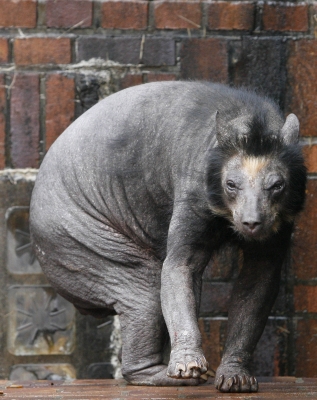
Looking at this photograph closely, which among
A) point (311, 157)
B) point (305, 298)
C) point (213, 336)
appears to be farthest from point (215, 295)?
point (311, 157)

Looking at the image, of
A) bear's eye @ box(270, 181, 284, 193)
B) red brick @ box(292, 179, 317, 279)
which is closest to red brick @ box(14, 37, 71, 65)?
red brick @ box(292, 179, 317, 279)

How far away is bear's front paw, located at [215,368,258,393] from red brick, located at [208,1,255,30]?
2.01 meters

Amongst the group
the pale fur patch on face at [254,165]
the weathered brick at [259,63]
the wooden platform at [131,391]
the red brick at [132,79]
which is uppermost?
the weathered brick at [259,63]

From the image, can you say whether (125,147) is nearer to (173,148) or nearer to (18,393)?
(173,148)

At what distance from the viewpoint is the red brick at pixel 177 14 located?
6223mm

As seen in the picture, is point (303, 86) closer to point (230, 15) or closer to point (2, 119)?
point (230, 15)

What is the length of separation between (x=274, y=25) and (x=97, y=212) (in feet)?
Result: 4.94

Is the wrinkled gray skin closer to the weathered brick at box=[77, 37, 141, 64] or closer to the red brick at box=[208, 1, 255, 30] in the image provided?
the weathered brick at box=[77, 37, 141, 64]

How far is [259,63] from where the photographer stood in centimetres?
624

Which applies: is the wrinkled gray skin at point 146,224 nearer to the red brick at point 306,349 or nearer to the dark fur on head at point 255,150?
the dark fur on head at point 255,150

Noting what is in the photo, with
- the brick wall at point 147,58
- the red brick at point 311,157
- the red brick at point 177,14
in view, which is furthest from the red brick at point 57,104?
the red brick at point 311,157

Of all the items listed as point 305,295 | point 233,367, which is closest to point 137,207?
point 233,367

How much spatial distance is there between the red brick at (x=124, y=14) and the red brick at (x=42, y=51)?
0.24m

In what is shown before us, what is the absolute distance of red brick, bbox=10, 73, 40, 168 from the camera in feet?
20.4
